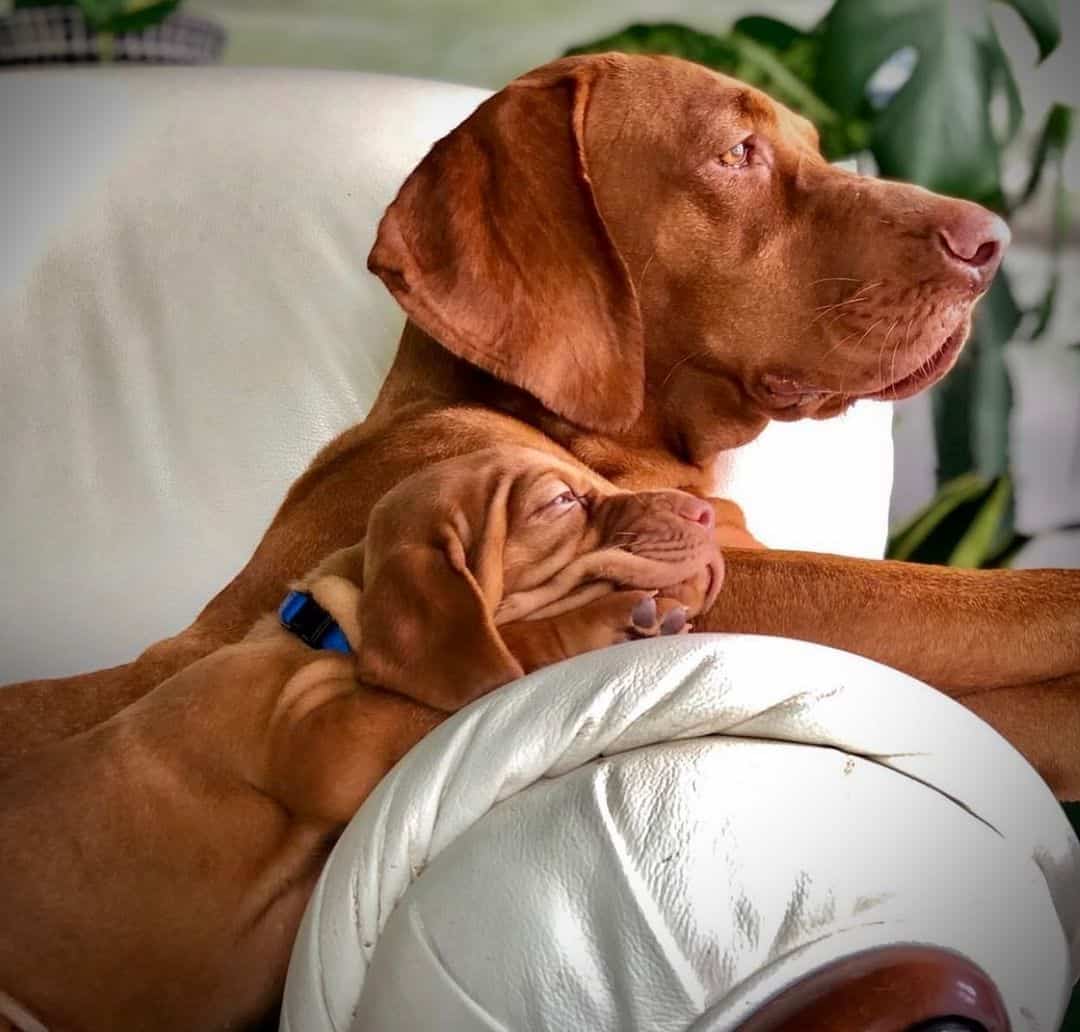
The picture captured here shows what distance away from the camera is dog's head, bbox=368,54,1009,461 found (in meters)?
1.03

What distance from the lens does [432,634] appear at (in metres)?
0.79

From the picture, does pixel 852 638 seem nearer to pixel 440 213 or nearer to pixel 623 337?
pixel 623 337

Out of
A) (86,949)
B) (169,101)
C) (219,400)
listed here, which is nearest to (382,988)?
(86,949)

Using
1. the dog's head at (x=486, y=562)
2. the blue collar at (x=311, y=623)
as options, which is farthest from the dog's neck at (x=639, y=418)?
the blue collar at (x=311, y=623)

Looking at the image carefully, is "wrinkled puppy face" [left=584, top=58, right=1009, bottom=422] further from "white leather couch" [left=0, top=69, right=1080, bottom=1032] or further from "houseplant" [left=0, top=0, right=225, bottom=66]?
"houseplant" [left=0, top=0, right=225, bottom=66]

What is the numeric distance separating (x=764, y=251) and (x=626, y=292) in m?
0.12

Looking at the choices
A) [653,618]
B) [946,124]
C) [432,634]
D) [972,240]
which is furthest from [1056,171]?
[432,634]

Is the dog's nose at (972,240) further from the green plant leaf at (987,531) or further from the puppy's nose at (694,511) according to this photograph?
the green plant leaf at (987,531)

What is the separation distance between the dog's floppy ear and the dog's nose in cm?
25

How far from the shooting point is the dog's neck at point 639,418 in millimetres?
1095

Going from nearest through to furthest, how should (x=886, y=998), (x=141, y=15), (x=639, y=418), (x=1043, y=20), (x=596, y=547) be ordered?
(x=886, y=998) → (x=596, y=547) → (x=639, y=418) → (x=1043, y=20) → (x=141, y=15)

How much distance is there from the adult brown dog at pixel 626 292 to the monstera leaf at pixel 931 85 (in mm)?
403

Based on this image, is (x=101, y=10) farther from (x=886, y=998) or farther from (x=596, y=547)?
(x=886, y=998)

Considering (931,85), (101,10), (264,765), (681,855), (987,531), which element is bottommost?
(987,531)
